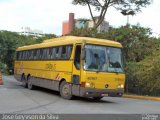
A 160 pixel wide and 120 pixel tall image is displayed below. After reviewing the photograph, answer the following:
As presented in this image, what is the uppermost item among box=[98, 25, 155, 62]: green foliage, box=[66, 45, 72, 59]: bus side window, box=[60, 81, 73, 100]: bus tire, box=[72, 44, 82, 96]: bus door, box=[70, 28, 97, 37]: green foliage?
box=[70, 28, 97, 37]: green foliage

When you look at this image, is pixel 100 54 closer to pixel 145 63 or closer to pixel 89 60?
pixel 89 60

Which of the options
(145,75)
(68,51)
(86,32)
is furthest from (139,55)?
(68,51)

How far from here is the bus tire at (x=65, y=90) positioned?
2151 cm

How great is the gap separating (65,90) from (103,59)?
2.85 meters

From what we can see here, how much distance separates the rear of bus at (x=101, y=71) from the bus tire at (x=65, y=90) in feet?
4.90

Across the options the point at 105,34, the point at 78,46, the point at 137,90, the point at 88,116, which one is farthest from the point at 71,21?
the point at 88,116

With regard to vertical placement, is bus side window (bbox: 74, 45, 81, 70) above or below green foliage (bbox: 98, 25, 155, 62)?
below

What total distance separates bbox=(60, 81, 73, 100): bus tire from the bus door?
1.76 feet

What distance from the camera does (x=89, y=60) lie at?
20.3 metres

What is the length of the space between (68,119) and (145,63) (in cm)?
1586

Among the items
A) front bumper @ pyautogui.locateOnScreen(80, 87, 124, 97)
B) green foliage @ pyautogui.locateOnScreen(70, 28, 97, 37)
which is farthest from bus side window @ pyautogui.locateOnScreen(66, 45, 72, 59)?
green foliage @ pyautogui.locateOnScreen(70, 28, 97, 37)

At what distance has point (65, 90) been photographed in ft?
72.3

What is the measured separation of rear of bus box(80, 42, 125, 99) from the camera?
20.1 metres

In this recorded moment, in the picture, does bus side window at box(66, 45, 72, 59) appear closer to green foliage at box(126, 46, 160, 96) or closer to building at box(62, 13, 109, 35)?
green foliage at box(126, 46, 160, 96)
